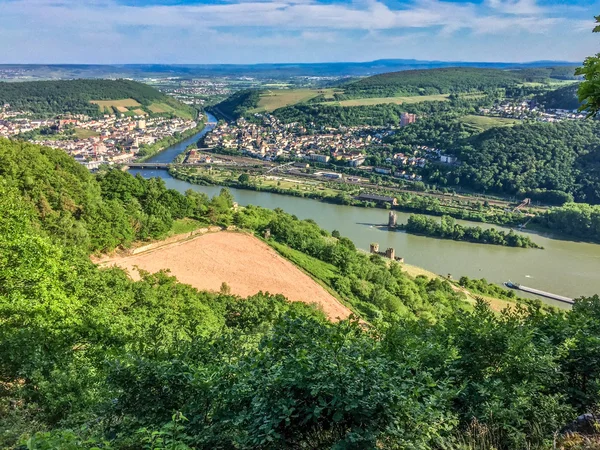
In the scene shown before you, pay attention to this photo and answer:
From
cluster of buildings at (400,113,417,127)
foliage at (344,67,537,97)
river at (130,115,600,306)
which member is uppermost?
foliage at (344,67,537,97)

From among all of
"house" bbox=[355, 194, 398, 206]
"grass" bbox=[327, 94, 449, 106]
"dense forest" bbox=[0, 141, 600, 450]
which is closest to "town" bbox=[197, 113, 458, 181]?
"house" bbox=[355, 194, 398, 206]

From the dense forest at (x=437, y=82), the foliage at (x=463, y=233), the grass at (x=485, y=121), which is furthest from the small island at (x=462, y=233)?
the dense forest at (x=437, y=82)

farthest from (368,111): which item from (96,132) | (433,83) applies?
(96,132)

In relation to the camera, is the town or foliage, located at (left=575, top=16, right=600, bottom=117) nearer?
foliage, located at (left=575, top=16, right=600, bottom=117)

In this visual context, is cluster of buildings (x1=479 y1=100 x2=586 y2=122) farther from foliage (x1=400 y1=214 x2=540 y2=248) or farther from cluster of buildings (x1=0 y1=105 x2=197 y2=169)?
cluster of buildings (x1=0 y1=105 x2=197 y2=169)

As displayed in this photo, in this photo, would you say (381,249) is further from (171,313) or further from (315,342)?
(315,342)

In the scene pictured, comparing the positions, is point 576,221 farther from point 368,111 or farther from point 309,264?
point 368,111

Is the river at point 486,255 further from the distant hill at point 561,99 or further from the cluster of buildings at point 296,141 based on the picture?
the distant hill at point 561,99
